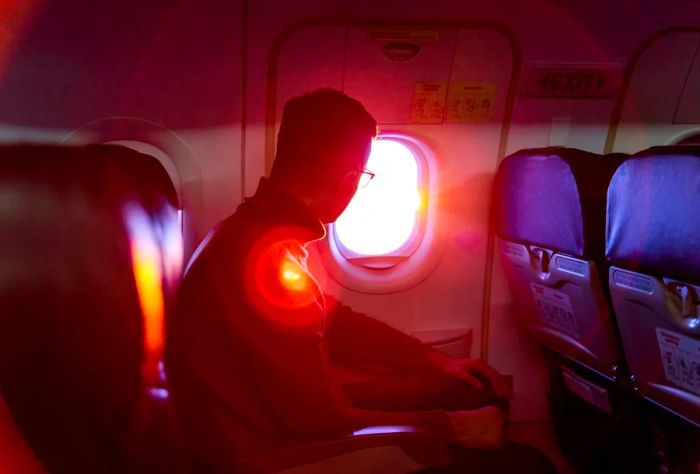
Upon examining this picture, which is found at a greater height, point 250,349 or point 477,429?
point 250,349

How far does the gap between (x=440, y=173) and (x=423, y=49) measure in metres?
0.58

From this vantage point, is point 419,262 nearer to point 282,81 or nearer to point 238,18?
point 282,81

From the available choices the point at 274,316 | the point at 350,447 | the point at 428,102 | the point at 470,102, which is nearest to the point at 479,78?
the point at 470,102

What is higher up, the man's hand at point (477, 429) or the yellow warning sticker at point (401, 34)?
the yellow warning sticker at point (401, 34)

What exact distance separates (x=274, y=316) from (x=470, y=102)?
162 centimetres

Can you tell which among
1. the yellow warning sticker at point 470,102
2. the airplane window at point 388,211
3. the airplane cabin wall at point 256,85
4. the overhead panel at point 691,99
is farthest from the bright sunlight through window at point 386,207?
the overhead panel at point 691,99

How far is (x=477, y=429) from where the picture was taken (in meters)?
2.23

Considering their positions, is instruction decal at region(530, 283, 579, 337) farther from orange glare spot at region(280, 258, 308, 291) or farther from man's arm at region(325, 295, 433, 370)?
orange glare spot at region(280, 258, 308, 291)

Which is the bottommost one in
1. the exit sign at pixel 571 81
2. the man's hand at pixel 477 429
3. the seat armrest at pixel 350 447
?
the man's hand at pixel 477 429

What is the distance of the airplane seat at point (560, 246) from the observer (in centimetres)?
246

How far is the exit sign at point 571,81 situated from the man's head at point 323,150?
1.22 metres

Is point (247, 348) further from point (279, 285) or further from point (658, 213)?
point (658, 213)

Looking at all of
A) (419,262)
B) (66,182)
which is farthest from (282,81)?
(66,182)

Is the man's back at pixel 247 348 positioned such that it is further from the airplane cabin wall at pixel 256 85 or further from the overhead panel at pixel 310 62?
the overhead panel at pixel 310 62
